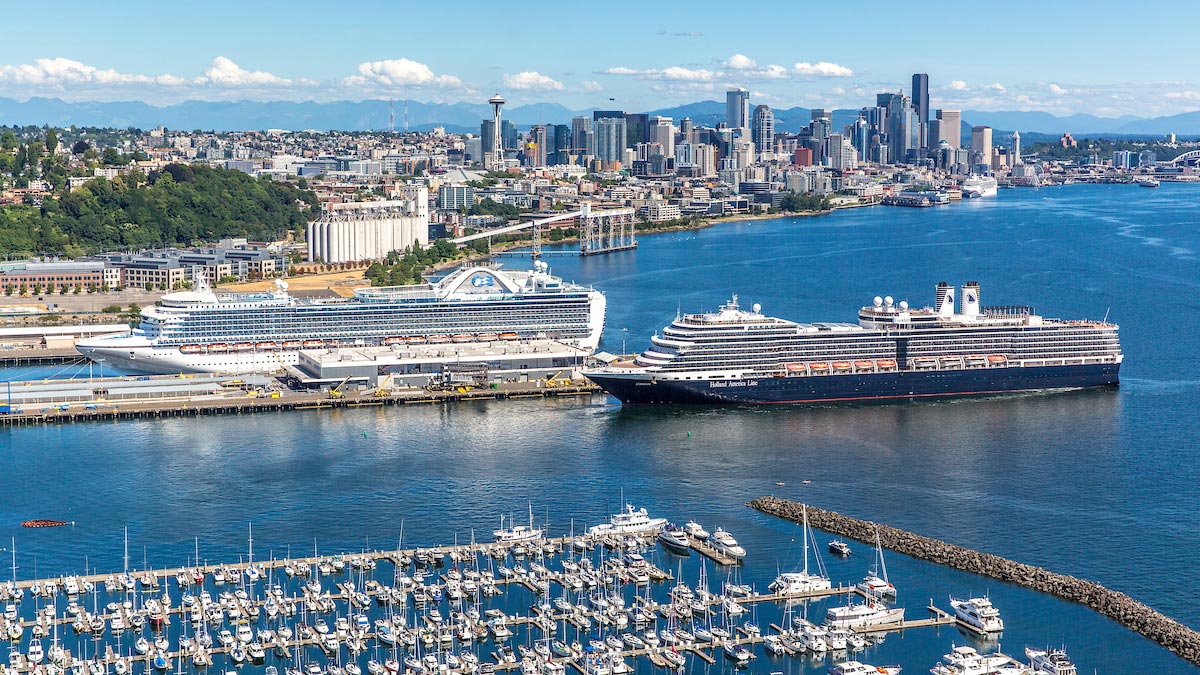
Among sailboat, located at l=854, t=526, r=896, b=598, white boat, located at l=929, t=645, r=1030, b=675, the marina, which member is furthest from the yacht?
white boat, located at l=929, t=645, r=1030, b=675

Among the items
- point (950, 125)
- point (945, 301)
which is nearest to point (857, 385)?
point (945, 301)

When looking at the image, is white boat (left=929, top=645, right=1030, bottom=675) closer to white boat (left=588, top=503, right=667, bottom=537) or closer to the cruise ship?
white boat (left=588, top=503, right=667, bottom=537)

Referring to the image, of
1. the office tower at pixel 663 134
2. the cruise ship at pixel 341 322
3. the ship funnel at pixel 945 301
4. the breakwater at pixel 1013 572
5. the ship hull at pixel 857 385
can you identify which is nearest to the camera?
the breakwater at pixel 1013 572

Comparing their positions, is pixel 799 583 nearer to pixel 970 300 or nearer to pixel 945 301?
pixel 945 301

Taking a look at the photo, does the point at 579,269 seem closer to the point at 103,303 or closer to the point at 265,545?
the point at 103,303

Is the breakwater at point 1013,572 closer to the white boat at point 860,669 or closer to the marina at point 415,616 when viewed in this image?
the marina at point 415,616

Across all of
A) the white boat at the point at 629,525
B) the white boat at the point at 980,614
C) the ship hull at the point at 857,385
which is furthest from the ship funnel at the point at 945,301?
the white boat at the point at 980,614

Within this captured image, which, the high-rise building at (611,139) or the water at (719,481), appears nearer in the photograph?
the water at (719,481)
